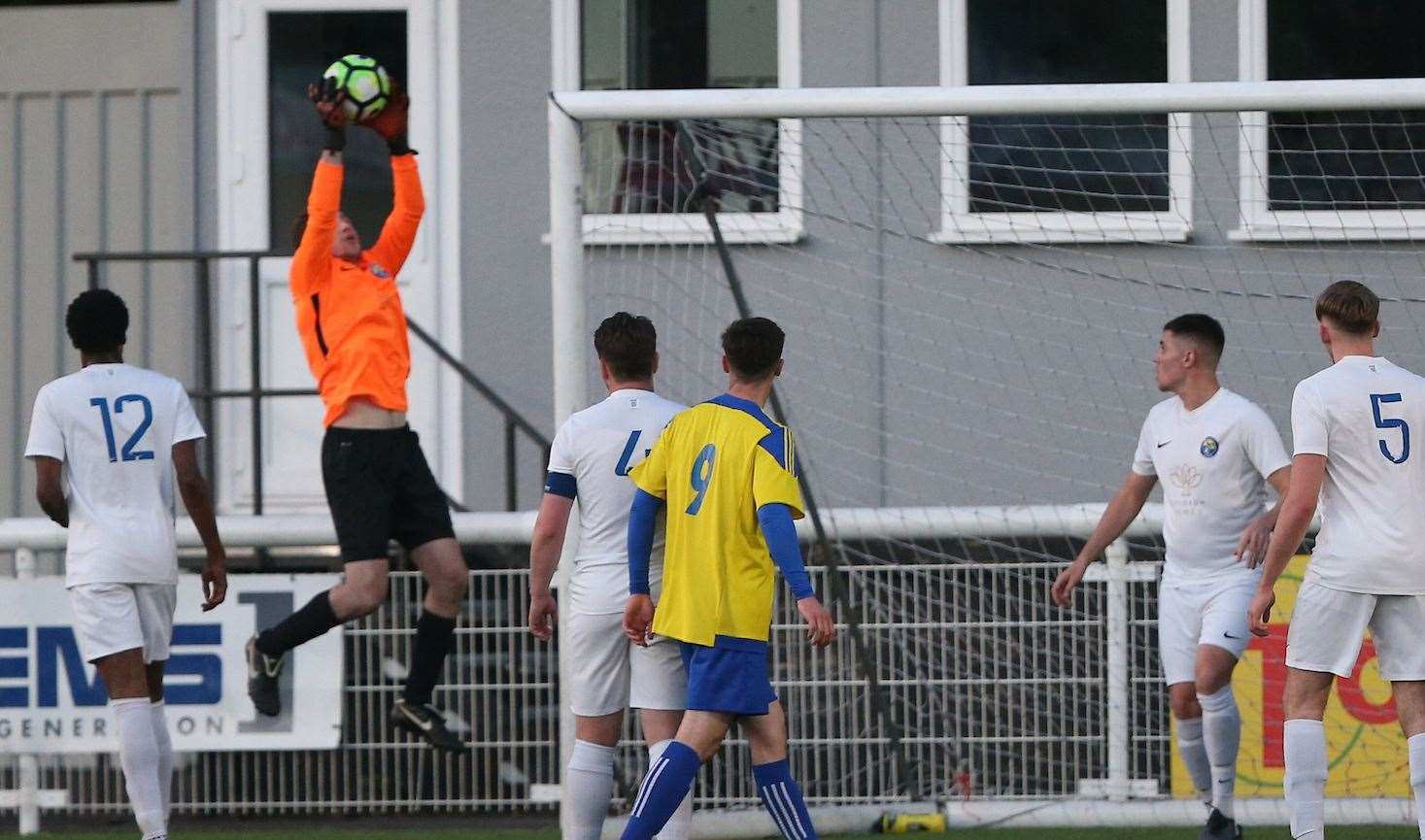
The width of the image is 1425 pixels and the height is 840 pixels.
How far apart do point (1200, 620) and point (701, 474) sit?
2266 mm

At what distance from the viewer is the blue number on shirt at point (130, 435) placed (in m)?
6.80

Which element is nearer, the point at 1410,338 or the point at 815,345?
the point at 1410,338

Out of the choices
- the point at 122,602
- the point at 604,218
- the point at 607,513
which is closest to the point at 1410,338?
the point at 604,218

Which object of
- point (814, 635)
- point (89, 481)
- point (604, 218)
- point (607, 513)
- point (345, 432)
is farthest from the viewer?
point (604, 218)

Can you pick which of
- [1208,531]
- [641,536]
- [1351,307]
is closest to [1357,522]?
[1351,307]

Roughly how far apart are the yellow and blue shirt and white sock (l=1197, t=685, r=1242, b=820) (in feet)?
6.83

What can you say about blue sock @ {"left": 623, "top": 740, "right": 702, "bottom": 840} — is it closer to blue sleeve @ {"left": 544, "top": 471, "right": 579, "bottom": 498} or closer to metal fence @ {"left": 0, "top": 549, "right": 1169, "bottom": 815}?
blue sleeve @ {"left": 544, "top": 471, "right": 579, "bottom": 498}

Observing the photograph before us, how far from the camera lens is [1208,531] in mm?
7176

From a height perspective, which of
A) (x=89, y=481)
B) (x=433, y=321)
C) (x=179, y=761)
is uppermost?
(x=433, y=321)

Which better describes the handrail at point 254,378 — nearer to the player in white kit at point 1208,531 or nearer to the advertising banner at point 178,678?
the advertising banner at point 178,678

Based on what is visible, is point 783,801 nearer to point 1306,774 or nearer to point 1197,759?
point 1306,774

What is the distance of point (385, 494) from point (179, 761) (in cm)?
194

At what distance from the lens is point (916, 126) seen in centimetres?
946

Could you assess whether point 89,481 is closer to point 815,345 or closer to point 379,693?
point 379,693
